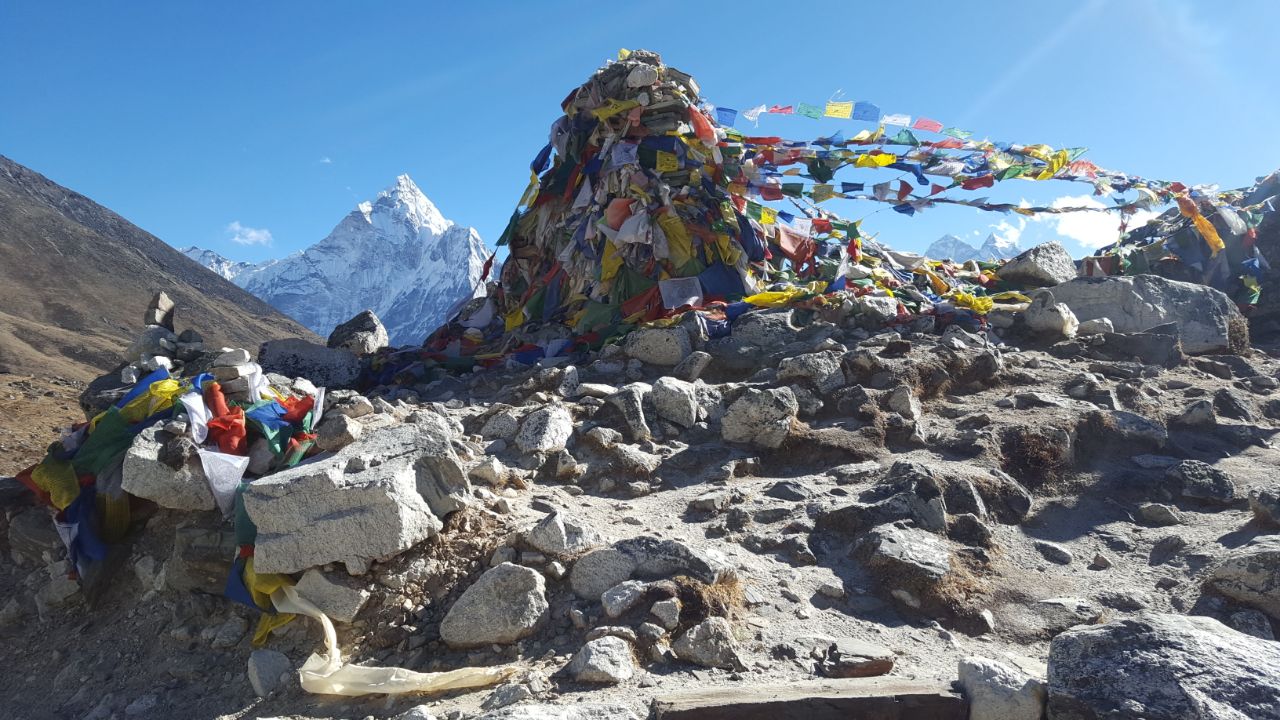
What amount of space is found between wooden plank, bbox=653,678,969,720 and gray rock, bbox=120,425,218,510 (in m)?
3.31

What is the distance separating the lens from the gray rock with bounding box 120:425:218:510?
190 inches

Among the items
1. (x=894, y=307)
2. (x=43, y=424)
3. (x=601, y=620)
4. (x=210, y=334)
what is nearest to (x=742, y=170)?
(x=894, y=307)

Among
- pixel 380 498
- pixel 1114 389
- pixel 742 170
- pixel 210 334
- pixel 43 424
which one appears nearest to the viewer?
pixel 380 498

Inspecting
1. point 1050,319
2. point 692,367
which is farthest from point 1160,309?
point 692,367

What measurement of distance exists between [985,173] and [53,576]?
32.4 ft

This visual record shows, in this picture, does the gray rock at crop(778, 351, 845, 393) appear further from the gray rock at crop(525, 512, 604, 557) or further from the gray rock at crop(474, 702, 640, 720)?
the gray rock at crop(474, 702, 640, 720)

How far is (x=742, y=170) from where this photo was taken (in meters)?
9.78

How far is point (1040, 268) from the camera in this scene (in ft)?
33.5

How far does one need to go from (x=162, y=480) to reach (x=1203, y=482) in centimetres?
646

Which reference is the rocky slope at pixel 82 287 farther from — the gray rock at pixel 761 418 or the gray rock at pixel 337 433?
the gray rock at pixel 761 418

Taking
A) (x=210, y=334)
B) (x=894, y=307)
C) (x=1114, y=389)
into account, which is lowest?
(x=1114, y=389)

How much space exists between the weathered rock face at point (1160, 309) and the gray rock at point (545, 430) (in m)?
6.19

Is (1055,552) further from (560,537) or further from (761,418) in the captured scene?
(560,537)

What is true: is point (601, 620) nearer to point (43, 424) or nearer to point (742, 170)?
point (742, 170)
